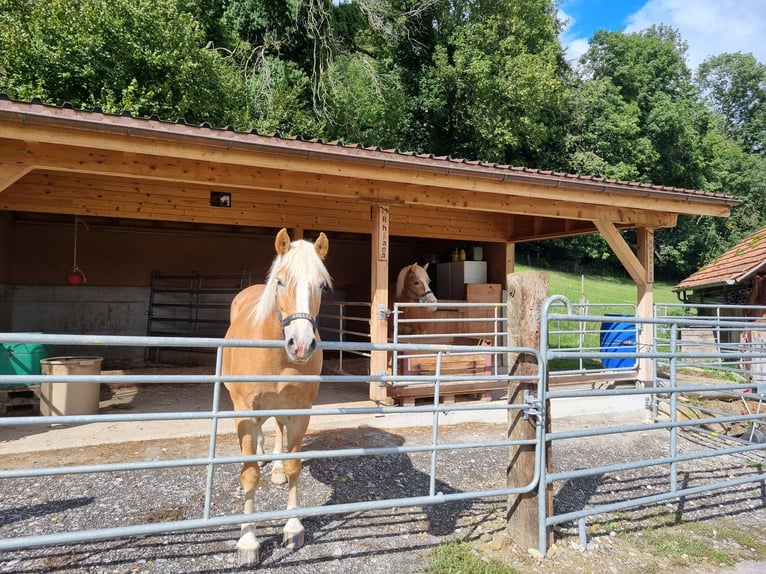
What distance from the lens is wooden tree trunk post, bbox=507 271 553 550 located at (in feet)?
8.62

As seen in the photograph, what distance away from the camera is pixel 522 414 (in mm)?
2676

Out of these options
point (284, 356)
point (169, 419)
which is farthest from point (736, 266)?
point (169, 419)

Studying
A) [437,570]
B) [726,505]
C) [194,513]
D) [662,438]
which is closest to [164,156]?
[194,513]

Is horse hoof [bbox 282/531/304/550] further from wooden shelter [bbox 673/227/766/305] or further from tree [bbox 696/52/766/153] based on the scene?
tree [bbox 696/52/766/153]

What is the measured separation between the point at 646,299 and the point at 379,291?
13.6 ft

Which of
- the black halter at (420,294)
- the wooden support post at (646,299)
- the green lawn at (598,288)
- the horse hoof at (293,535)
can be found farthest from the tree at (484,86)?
the horse hoof at (293,535)

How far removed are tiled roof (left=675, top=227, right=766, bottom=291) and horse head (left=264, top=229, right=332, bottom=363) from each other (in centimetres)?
1198

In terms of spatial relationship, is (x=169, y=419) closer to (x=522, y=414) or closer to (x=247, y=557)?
(x=247, y=557)

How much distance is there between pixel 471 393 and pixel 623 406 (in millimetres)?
2260

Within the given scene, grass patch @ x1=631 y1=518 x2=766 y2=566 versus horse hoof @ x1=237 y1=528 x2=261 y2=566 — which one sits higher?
horse hoof @ x1=237 y1=528 x2=261 y2=566

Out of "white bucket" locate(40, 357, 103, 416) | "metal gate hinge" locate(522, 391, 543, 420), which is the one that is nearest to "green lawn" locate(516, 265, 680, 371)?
"metal gate hinge" locate(522, 391, 543, 420)

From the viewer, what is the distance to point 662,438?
16.5 ft

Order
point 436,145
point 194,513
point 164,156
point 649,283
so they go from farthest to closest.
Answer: point 436,145, point 649,283, point 164,156, point 194,513

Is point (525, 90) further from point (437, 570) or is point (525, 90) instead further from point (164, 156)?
point (437, 570)
